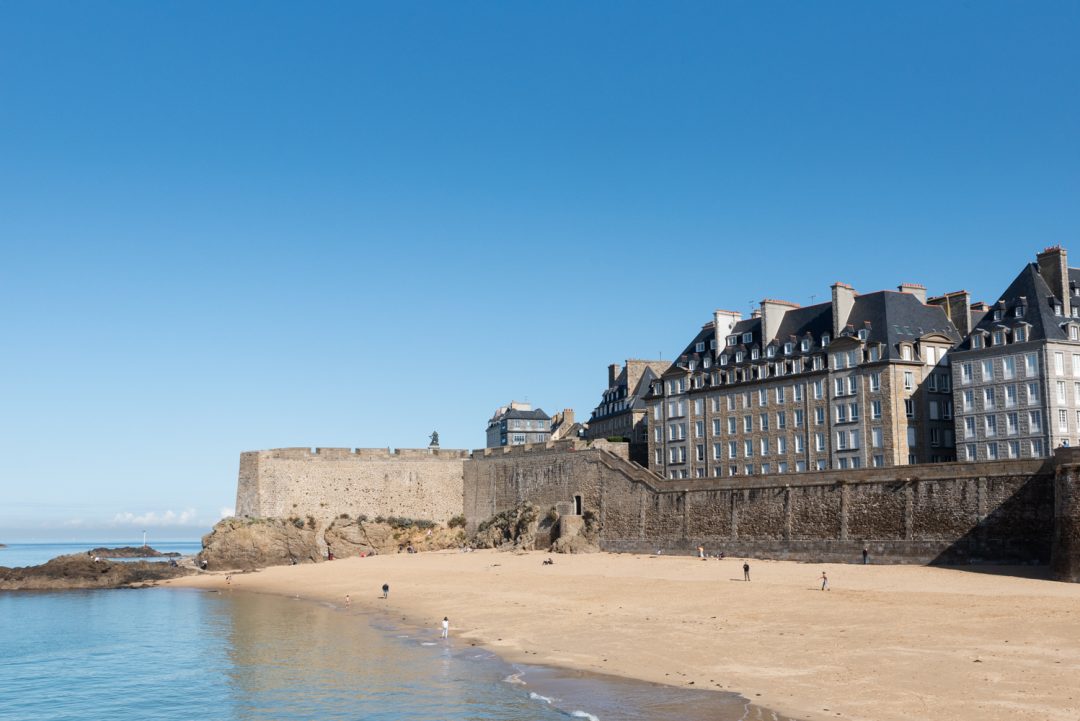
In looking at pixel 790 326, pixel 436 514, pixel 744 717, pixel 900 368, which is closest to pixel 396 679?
pixel 744 717

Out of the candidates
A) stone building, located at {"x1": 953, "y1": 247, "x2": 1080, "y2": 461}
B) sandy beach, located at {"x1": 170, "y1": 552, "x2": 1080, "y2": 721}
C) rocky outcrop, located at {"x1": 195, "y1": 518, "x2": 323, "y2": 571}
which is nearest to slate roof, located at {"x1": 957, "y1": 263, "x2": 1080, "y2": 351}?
stone building, located at {"x1": 953, "y1": 247, "x2": 1080, "y2": 461}

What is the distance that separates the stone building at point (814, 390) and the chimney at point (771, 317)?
0.05 m

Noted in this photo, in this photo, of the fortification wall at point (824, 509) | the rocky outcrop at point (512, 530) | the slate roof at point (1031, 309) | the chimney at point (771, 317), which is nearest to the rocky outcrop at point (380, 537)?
the rocky outcrop at point (512, 530)

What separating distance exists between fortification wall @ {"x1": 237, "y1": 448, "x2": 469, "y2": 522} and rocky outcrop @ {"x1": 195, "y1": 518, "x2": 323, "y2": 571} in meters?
0.87

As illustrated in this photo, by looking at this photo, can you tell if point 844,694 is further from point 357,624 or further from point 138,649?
point 138,649

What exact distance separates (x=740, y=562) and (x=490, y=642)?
14837 millimetres

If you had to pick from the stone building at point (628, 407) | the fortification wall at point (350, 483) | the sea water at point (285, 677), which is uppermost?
the stone building at point (628, 407)

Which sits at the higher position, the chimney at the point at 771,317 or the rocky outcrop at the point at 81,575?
the chimney at the point at 771,317

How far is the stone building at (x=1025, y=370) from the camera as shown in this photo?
4200 centimetres

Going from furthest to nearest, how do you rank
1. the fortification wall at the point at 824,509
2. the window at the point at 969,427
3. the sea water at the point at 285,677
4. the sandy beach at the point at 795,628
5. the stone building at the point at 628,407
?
the stone building at the point at 628,407 → the window at the point at 969,427 → the fortification wall at the point at 824,509 → the sea water at the point at 285,677 → the sandy beach at the point at 795,628

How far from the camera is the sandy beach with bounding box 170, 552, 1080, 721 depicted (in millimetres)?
19625

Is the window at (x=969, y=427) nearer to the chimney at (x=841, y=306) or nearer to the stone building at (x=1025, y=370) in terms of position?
the stone building at (x=1025, y=370)

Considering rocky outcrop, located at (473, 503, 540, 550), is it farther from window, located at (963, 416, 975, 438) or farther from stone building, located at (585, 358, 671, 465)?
window, located at (963, 416, 975, 438)

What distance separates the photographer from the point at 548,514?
5525 cm
